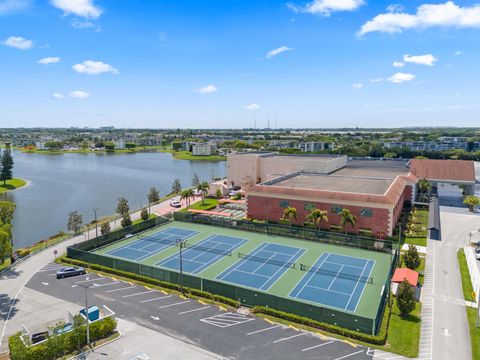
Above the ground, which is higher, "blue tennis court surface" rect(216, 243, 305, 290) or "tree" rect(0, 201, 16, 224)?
"tree" rect(0, 201, 16, 224)

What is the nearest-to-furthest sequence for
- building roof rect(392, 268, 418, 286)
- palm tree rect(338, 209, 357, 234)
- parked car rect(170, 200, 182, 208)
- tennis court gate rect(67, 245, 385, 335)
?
tennis court gate rect(67, 245, 385, 335), building roof rect(392, 268, 418, 286), palm tree rect(338, 209, 357, 234), parked car rect(170, 200, 182, 208)

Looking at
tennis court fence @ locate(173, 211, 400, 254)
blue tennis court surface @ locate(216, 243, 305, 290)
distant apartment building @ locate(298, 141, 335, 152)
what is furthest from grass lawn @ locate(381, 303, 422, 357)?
distant apartment building @ locate(298, 141, 335, 152)

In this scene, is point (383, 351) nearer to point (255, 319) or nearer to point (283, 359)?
point (283, 359)

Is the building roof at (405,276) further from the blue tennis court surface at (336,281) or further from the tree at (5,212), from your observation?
the tree at (5,212)

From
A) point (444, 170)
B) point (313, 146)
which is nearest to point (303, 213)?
point (444, 170)

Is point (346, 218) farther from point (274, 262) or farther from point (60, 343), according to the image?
point (60, 343)

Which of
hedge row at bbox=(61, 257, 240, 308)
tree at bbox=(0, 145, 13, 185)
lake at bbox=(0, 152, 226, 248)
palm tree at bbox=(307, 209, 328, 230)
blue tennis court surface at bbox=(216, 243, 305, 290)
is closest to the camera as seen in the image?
hedge row at bbox=(61, 257, 240, 308)

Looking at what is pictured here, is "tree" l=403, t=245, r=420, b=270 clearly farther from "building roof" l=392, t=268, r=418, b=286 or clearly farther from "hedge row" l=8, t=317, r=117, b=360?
"hedge row" l=8, t=317, r=117, b=360
